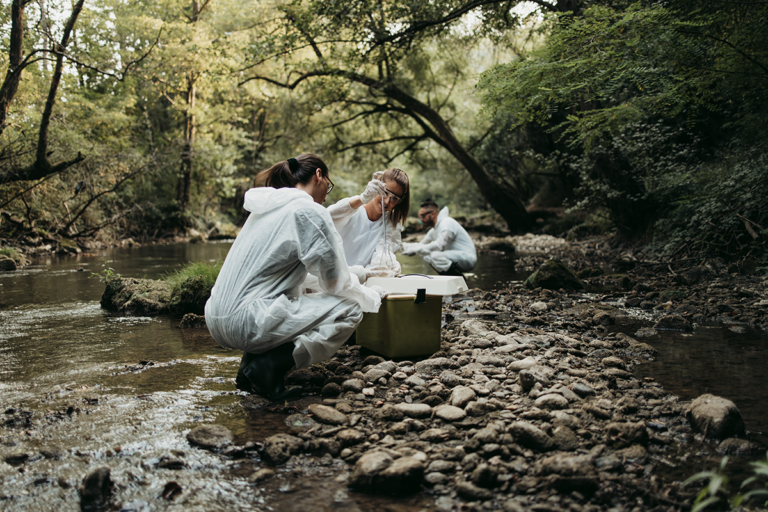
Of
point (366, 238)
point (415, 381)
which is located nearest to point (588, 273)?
point (366, 238)

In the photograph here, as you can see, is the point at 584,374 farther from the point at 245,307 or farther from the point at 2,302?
the point at 2,302

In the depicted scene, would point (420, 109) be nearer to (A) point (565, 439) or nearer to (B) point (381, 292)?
(B) point (381, 292)

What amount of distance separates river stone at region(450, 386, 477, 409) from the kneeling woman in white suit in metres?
0.73

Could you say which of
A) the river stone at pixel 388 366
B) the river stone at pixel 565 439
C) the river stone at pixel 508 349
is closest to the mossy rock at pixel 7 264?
the river stone at pixel 388 366

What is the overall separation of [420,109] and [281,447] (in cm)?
1536

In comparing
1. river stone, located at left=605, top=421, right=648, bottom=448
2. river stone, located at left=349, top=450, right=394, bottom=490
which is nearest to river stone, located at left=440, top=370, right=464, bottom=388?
river stone, located at left=605, top=421, right=648, bottom=448

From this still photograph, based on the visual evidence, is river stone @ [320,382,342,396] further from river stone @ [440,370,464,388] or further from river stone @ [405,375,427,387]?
river stone @ [440,370,464,388]

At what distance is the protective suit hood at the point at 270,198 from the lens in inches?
122

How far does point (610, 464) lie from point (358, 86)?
702 inches

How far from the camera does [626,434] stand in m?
2.33

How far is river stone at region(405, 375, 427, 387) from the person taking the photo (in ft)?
10.6

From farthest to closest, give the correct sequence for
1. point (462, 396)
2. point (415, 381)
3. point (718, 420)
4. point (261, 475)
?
point (415, 381) → point (462, 396) → point (718, 420) → point (261, 475)

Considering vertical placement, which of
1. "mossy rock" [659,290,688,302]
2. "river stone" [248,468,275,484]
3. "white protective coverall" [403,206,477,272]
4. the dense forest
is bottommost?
"river stone" [248,468,275,484]

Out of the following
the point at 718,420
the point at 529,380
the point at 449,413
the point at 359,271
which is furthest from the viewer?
the point at 359,271
